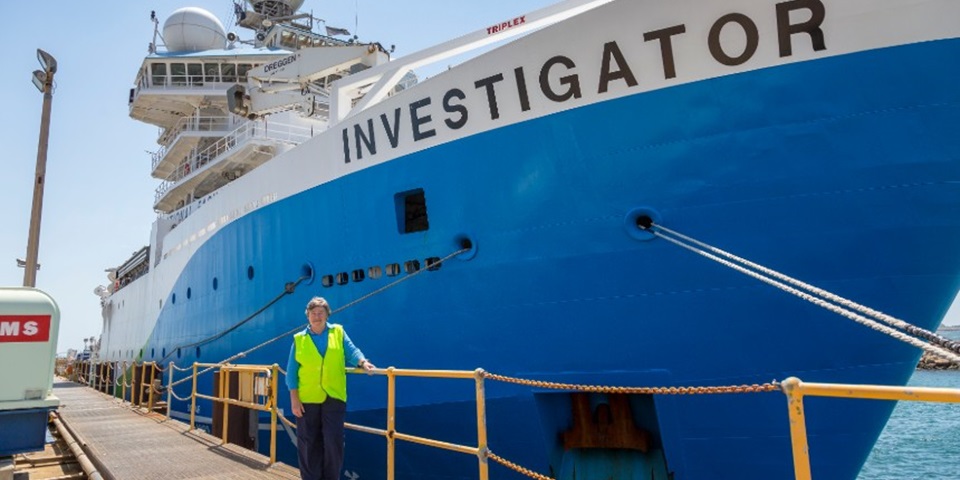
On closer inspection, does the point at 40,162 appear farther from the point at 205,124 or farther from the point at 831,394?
the point at 831,394

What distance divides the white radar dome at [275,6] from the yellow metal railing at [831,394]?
24289 millimetres

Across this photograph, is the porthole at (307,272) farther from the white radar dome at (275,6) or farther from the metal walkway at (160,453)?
the white radar dome at (275,6)

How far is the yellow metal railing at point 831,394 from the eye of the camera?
211cm

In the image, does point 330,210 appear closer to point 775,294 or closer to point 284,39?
point 775,294

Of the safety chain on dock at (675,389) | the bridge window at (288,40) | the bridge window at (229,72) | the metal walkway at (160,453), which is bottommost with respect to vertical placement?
the metal walkway at (160,453)

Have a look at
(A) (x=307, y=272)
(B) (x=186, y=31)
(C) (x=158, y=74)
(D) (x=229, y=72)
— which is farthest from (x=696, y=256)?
(B) (x=186, y=31)

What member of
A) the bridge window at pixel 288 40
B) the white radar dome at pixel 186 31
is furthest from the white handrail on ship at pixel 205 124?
the bridge window at pixel 288 40

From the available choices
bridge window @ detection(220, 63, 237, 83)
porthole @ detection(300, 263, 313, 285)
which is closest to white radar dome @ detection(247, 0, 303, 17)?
bridge window @ detection(220, 63, 237, 83)

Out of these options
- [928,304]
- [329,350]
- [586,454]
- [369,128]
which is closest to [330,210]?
[369,128]

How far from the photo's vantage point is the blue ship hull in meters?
4.81

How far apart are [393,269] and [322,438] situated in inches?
107

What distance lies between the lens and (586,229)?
18.7 feet

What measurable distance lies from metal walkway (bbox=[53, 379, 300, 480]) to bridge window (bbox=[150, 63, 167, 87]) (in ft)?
40.5

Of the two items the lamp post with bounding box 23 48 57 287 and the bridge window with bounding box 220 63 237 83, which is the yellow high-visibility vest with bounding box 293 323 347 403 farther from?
the bridge window with bounding box 220 63 237 83
